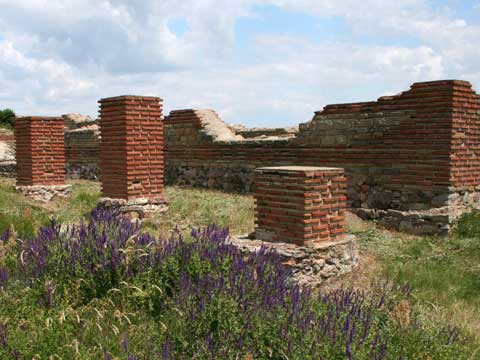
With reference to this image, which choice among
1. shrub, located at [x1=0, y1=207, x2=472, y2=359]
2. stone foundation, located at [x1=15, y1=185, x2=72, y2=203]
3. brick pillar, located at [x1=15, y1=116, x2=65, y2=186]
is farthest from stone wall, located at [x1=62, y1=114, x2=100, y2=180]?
shrub, located at [x1=0, y1=207, x2=472, y2=359]

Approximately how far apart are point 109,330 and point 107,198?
685cm

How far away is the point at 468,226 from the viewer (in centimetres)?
891

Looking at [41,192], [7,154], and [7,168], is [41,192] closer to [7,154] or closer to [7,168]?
[7,168]

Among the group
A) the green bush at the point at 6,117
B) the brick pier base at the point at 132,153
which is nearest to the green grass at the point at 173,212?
the brick pier base at the point at 132,153

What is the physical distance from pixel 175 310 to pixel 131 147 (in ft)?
22.0

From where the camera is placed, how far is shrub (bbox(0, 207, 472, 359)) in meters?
3.16

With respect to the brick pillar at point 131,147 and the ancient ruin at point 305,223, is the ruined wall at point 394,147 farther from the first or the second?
the brick pillar at point 131,147

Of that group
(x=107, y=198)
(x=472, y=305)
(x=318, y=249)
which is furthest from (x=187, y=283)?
(x=107, y=198)

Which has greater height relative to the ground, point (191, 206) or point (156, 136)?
point (156, 136)

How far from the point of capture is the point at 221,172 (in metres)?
14.0

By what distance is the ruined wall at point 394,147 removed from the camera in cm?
905

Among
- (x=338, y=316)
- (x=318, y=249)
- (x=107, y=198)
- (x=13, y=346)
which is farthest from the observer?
(x=107, y=198)

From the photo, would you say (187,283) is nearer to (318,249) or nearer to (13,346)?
(13,346)

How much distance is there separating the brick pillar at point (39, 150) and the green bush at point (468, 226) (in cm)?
1004
